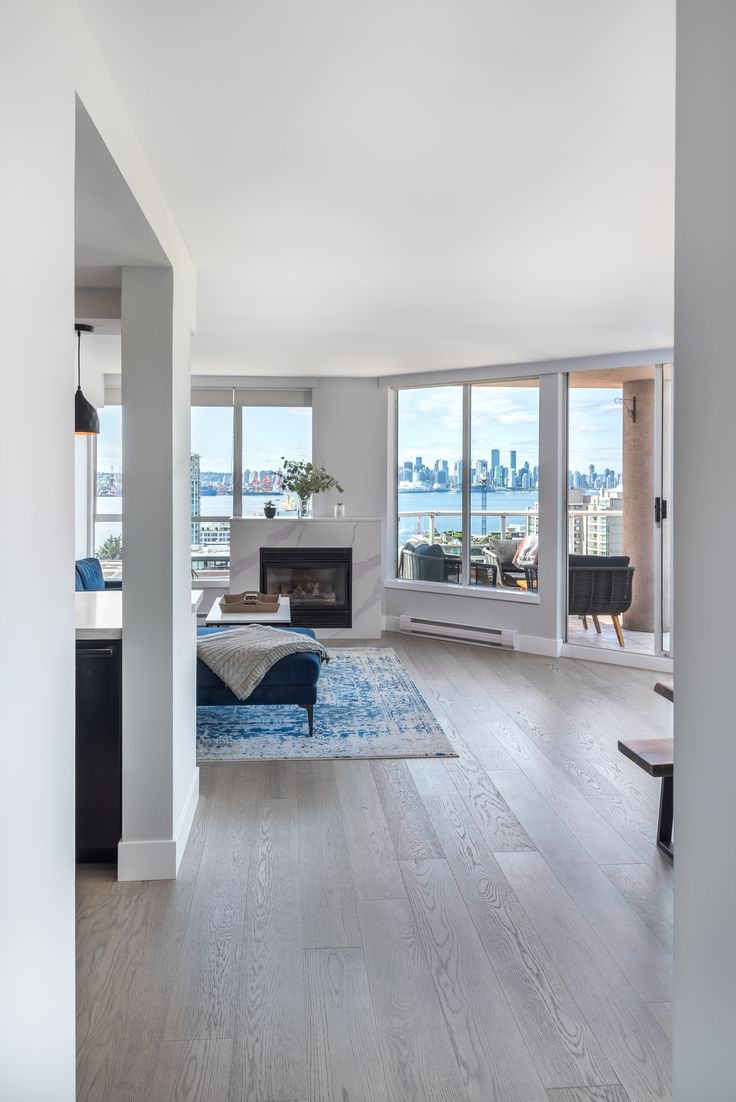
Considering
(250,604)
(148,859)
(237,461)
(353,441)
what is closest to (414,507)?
(353,441)

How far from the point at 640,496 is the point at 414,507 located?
87.6 inches

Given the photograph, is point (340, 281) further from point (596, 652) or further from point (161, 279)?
point (596, 652)

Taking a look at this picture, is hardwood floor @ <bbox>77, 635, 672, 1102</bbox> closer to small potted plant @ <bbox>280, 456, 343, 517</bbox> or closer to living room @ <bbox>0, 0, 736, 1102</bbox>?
living room @ <bbox>0, 0, 736, 1102</bbox>

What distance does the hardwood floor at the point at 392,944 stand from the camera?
1.90 metres

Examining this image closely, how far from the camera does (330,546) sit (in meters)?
7.49

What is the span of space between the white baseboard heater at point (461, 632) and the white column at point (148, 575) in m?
4.57

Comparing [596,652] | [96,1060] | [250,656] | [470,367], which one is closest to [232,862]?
[96,1060]

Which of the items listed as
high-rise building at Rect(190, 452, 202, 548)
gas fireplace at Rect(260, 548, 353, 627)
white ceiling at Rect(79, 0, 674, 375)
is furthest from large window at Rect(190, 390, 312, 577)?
white ceiling at Rect(79, 0, 674, 375)

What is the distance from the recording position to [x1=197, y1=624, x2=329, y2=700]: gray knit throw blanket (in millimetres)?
4258

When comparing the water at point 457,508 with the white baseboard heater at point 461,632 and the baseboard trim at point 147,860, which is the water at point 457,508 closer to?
the white baseboard heater at point 461,632

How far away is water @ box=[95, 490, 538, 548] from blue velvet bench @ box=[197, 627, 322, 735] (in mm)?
3404
